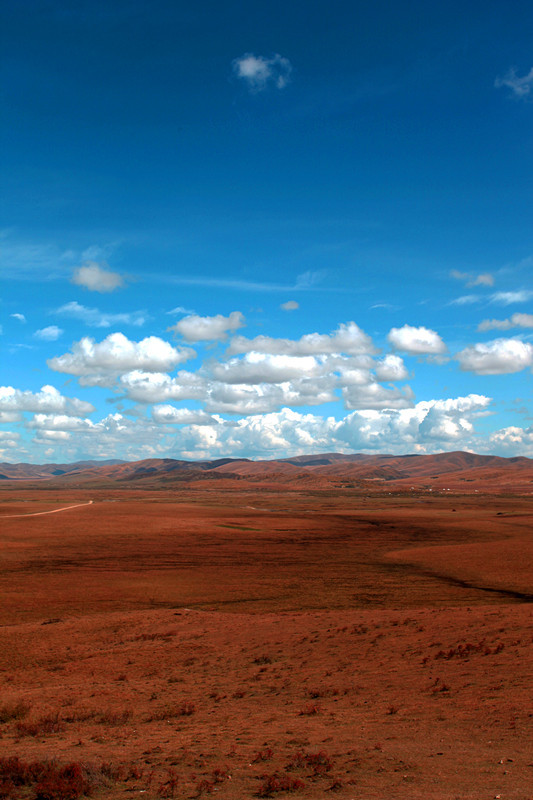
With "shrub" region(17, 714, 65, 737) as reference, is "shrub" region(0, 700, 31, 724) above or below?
below

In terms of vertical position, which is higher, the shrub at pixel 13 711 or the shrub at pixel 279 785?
the shrub at pixel 279 785

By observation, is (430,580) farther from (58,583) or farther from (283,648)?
(58,583)

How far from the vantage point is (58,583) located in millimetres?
33844

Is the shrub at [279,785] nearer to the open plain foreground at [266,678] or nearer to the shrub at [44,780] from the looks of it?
the open plain foreground at [266,678]

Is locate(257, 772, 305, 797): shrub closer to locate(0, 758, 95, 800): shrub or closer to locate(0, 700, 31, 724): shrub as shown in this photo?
locate(0, 758, 95, 800): shrub

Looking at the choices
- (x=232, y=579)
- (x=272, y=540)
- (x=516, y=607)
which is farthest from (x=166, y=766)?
(x=272, y=540)

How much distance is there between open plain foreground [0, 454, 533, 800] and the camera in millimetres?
10539

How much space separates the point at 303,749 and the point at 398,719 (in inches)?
133

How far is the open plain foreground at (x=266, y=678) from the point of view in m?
10.5

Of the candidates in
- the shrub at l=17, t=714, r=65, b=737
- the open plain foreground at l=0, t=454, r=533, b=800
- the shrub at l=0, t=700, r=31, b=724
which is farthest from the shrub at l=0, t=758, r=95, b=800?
the shrub at l=0, t=700, r=31, b=724

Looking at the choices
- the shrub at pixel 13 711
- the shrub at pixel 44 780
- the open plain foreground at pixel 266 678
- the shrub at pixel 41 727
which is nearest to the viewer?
the shrub at pixel 44 780

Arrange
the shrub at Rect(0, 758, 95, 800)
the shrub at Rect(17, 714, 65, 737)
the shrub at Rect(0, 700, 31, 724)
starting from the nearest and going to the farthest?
the shrub at Rect(0, 758, 95, 800), the shrub at Rect(17, 714, 65, 737), the shrub at Rect(0, 700, 31, 724)

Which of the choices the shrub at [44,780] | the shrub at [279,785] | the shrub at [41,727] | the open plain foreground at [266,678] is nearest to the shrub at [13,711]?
the open plain foreground at [266,678]

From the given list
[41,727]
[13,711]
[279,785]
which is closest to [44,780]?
[279,785]
